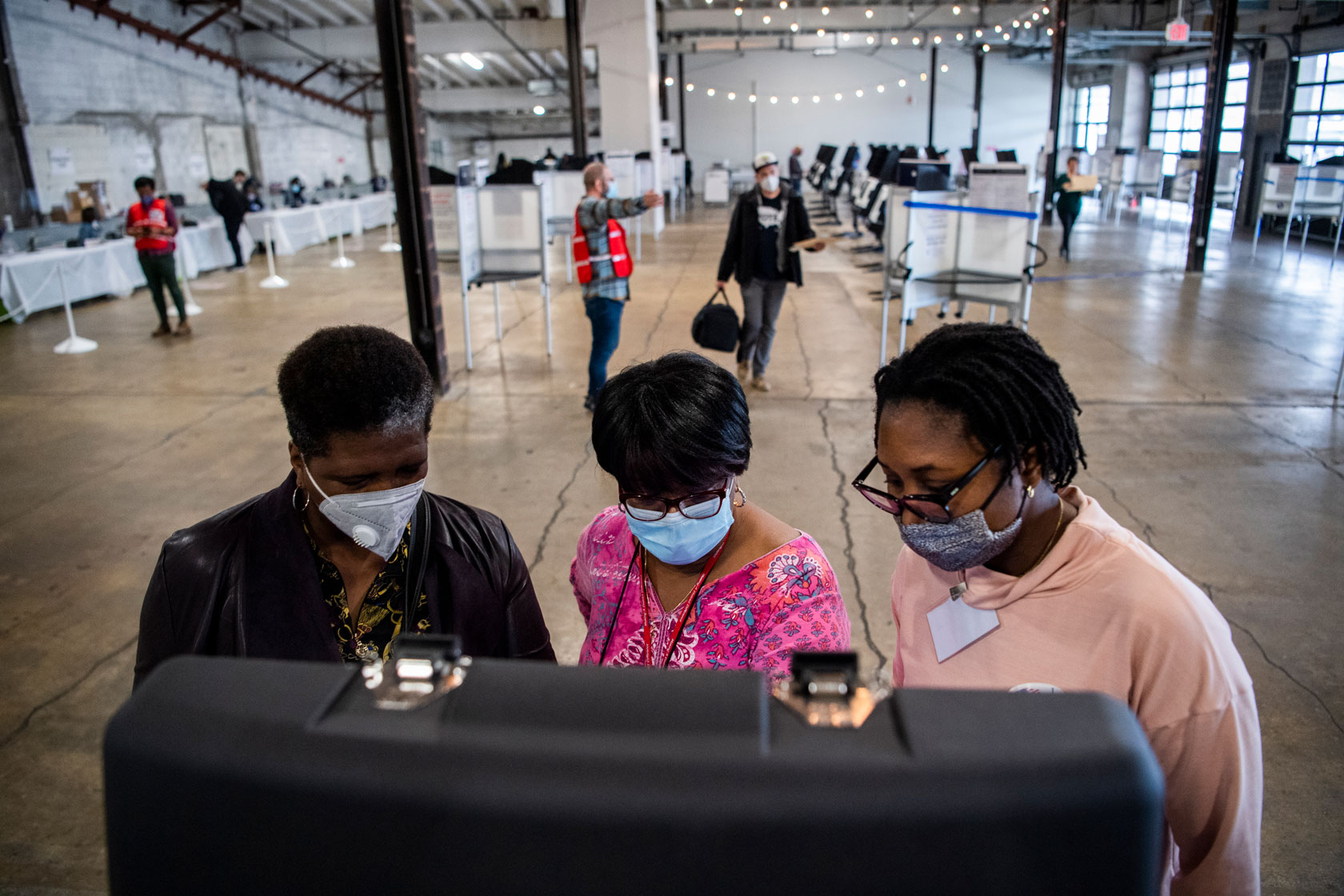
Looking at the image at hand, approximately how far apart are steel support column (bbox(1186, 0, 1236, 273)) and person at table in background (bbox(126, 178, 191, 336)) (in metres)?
11.8

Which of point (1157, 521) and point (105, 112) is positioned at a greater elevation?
point (105, 112)

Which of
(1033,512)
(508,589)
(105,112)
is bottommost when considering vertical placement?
(508,589)

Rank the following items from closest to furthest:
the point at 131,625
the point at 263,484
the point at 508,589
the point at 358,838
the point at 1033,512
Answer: the point at 358,838 → the point at 1033,512 → the point at 508,589 → the point at 131,625 → the point at 263,484

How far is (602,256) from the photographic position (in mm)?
5578

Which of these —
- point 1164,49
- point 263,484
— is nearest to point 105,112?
point 263,484

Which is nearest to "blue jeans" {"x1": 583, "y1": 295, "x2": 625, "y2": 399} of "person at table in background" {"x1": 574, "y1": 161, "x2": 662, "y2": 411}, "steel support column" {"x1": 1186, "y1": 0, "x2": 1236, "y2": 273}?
"person at table in background" {"x1": 574, "y1": 161, "x2": 662, "y2": 411}

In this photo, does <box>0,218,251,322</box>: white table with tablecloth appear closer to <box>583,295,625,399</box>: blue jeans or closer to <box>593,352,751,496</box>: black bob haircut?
<box>583,295,625,399</box>: blue jeans

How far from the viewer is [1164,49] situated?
22.1 meters

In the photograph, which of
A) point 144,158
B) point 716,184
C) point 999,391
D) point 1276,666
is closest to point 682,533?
point 999,391

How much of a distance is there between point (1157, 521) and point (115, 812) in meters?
4.49

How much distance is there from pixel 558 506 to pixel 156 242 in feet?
20.6

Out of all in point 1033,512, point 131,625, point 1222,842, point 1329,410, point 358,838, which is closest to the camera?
point 358,838

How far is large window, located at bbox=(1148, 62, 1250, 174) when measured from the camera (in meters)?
19.2

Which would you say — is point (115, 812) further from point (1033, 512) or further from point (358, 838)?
point (1033, 512)
